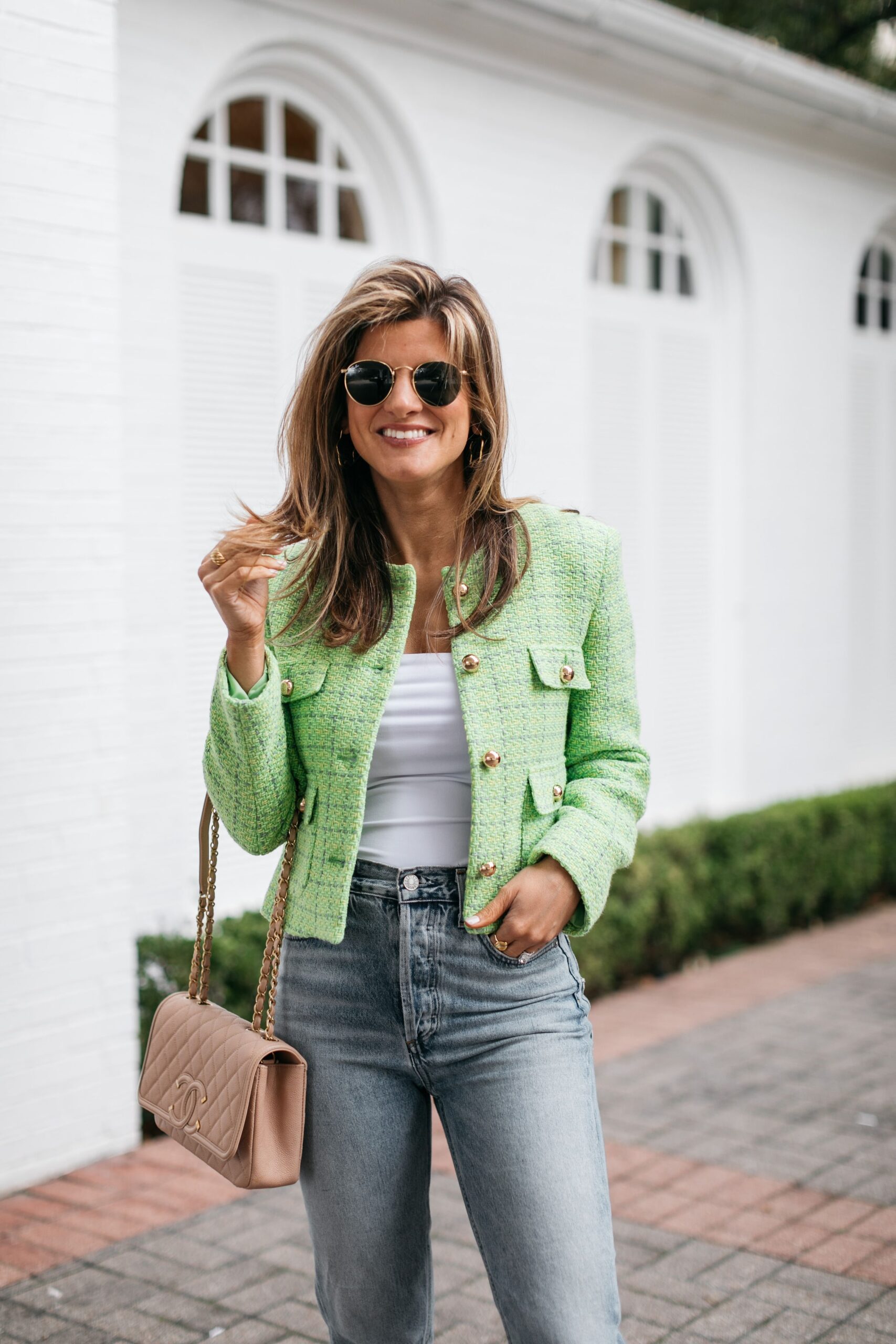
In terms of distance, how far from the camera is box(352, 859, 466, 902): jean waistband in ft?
6.89

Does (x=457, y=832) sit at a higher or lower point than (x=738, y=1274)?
higher

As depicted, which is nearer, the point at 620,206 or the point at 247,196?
the point at 247,196

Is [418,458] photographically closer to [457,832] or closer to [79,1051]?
[457,832]

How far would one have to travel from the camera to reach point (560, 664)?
2.17 m

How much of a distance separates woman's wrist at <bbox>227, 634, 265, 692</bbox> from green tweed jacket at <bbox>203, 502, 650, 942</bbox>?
0.07 feet

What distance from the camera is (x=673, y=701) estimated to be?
776cm

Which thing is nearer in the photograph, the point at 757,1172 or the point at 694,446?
the point at 757,1172

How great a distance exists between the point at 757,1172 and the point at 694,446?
14.8 ft

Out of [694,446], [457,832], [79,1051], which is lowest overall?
[79,1051]

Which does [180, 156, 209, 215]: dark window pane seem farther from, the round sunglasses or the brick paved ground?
the round sunglasses

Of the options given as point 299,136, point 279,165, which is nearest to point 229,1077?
point 279,165

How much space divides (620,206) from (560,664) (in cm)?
579

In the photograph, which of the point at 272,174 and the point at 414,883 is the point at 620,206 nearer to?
the point at 272,174

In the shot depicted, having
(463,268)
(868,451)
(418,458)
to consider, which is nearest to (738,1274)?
(418,458)
